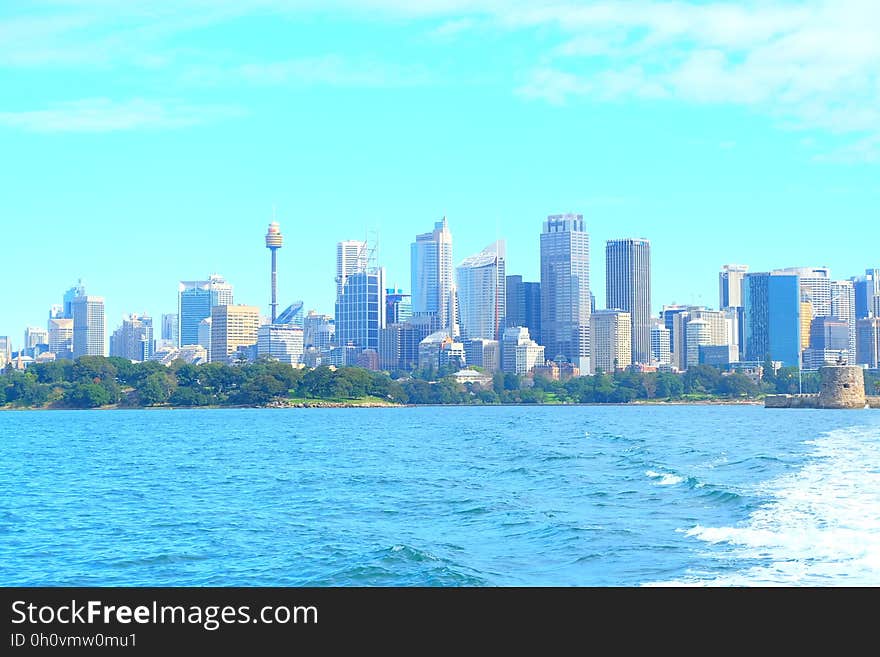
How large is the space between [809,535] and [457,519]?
7589 mm

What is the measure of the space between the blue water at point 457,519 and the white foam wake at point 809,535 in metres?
0.05

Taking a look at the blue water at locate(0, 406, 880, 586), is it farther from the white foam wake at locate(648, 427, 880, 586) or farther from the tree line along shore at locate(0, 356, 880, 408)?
the tree line along shore at locate(0, 356, 880, 408)

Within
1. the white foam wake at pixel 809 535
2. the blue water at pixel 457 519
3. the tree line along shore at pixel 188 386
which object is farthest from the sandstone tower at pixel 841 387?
the white foam wake at pixel 809 535

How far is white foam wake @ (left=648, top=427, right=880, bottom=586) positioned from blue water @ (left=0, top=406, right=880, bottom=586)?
0.17 ft

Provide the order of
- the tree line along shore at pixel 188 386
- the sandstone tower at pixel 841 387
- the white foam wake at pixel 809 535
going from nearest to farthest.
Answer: the white foam wake at pixel 809 535 → the sandstone tower at pixel 841 387 → the tree line along shore at pixel 188 386

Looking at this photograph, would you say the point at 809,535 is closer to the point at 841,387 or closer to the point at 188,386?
the point at 841,387

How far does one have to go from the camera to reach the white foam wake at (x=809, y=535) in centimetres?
1309

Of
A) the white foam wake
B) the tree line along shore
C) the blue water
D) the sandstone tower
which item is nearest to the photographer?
the white foam wake

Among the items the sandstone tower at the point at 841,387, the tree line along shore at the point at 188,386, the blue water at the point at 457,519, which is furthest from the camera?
the tree line along shore at the point at 188,386

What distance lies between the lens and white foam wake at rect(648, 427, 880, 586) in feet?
43.0

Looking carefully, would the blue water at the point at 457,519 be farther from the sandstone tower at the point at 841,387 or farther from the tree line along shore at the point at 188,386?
the tree line along shore at the point at 188,386

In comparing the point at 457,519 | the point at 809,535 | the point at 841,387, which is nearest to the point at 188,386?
the point at 841,387

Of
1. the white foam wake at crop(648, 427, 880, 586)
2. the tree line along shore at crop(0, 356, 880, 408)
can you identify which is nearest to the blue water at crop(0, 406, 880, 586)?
the white foam wake at crop(648, 427, 880, 586)
